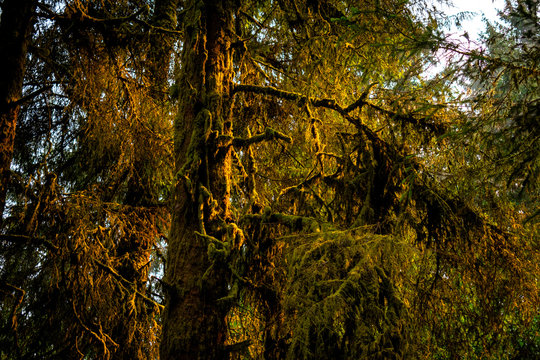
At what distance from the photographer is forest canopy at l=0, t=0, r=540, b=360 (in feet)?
8.46

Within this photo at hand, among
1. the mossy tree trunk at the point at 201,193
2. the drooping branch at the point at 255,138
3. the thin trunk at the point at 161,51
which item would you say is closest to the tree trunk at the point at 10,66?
the thin trunk at the point at 161,51

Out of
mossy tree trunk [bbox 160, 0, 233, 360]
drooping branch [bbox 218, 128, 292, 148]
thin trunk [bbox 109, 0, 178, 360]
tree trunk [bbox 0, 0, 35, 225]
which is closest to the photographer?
mossy tree trunk [bbox 160, 0, 233, 360]

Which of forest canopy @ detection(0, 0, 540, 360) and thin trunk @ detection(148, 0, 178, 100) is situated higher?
thin trunk @ detection(148, 0, 178, 100)

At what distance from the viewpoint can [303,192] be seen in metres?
3.64

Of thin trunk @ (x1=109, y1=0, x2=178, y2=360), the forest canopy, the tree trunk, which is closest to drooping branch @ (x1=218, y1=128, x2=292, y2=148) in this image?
the forest canopy

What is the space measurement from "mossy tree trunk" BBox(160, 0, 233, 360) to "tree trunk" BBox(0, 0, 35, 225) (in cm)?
173

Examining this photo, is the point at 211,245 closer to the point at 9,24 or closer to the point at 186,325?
the point at 186,325

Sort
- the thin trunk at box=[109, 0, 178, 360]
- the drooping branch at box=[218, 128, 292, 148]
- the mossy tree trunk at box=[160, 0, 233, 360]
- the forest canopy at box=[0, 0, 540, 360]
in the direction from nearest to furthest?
1. the forest canopy at box=[0, 0, 540, 360]
2. the mossy tree trunk at box=[160, 0, 233, 360]
3. the drooping branch at box=[218, 128, 292, 148]
4. the thin trunk at box=[109, 0, 178, 360]

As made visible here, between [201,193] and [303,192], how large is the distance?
102 cm

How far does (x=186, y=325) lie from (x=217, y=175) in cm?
120

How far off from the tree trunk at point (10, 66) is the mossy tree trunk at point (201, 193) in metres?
1.73

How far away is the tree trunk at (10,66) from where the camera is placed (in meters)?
3.75

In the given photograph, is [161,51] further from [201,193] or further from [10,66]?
[201,193]

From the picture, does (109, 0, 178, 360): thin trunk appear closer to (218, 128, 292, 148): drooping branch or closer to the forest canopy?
the forest canopy
